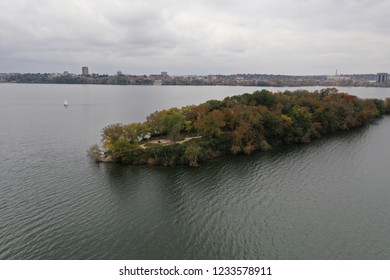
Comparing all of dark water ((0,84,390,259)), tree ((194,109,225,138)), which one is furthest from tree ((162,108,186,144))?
dark water ((0,84,390,259))

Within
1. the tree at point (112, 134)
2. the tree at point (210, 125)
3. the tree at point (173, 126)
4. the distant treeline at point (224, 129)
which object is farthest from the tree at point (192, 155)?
the tree at point (112, 134)

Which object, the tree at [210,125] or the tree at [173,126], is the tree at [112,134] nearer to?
the tree at [173,126]

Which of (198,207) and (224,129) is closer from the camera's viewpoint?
(198,207)

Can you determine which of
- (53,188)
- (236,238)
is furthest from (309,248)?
(53,188)

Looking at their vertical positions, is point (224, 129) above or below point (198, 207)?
above

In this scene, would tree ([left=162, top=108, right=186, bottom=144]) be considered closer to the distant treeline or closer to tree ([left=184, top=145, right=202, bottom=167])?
the distant treeline

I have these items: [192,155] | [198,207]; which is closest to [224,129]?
[192,155]

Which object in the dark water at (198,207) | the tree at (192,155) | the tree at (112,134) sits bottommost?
the dark water at (198,207)

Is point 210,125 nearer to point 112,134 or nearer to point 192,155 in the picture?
point 192,155
